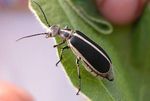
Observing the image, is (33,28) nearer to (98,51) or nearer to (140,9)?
(140,9)

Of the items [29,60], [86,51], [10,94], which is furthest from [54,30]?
[29,60]

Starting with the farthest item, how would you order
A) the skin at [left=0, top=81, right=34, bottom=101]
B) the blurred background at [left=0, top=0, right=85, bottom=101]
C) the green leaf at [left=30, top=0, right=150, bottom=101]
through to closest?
the blurred background at [left=0, top=0, right=85, bottom=101] → the skin at [left=0, top=81, right=34, bottom=101] → the green leaf at [left=30, top=0, right=150, bottom=101]

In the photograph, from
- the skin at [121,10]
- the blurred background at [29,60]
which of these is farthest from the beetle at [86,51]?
the blurred background at [29,60]

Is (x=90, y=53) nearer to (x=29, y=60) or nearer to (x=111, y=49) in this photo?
(x=111, y=49)

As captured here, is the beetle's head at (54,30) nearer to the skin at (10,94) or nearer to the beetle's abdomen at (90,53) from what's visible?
the beetle's abdomen at (90,53)

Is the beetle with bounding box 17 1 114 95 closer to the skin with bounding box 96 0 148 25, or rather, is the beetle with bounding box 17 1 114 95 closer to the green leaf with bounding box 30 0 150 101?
the green leaf with bounding box 30 0 150 101

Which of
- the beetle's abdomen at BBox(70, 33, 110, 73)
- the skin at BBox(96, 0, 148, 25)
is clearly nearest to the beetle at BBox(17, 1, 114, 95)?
the beetle's abdomen at BBox(70, 33, 110, 73)
